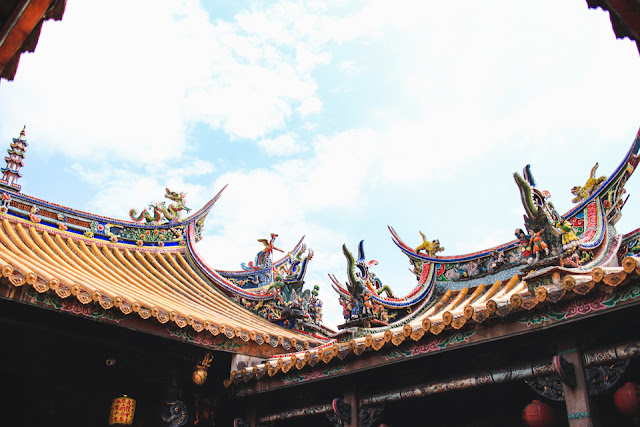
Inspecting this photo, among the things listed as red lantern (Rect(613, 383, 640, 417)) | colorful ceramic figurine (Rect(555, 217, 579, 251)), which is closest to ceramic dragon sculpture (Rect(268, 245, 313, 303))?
colorful ceramic figurine (Rect(555, 217, 579, 251))

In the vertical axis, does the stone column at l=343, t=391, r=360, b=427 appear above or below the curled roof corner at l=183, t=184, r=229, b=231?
below

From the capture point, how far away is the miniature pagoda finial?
884cm

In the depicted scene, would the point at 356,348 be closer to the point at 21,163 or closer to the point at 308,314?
the point at 308,314

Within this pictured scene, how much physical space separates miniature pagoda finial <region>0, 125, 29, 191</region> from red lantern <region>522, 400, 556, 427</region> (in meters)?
8.07

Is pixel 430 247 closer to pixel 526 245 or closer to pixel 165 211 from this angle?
pixel 526 245

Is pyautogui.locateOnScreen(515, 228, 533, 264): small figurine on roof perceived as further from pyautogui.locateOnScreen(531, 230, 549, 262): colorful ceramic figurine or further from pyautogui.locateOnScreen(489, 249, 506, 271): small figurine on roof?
pyautogui.locateOnScreen(489, 249, 506, 271): small figurine on roof

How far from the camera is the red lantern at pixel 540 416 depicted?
4.83 meters

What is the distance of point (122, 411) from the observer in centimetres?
690

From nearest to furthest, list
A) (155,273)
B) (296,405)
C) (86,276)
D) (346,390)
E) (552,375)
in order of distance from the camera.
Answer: (552,375)
(346,390)
(296,405)
(86,276)
(155,273)

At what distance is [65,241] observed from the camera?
8773 millimetres

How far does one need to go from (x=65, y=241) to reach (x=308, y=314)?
403 centimetres

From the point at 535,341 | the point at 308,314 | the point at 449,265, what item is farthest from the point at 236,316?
the point at 535,341

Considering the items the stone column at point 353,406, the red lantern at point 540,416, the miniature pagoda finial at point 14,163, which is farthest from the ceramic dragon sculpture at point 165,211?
the red lantern at point 540,416

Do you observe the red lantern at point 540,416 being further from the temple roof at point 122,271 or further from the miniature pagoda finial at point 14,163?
the miniature pagoda finial at point 14,163
